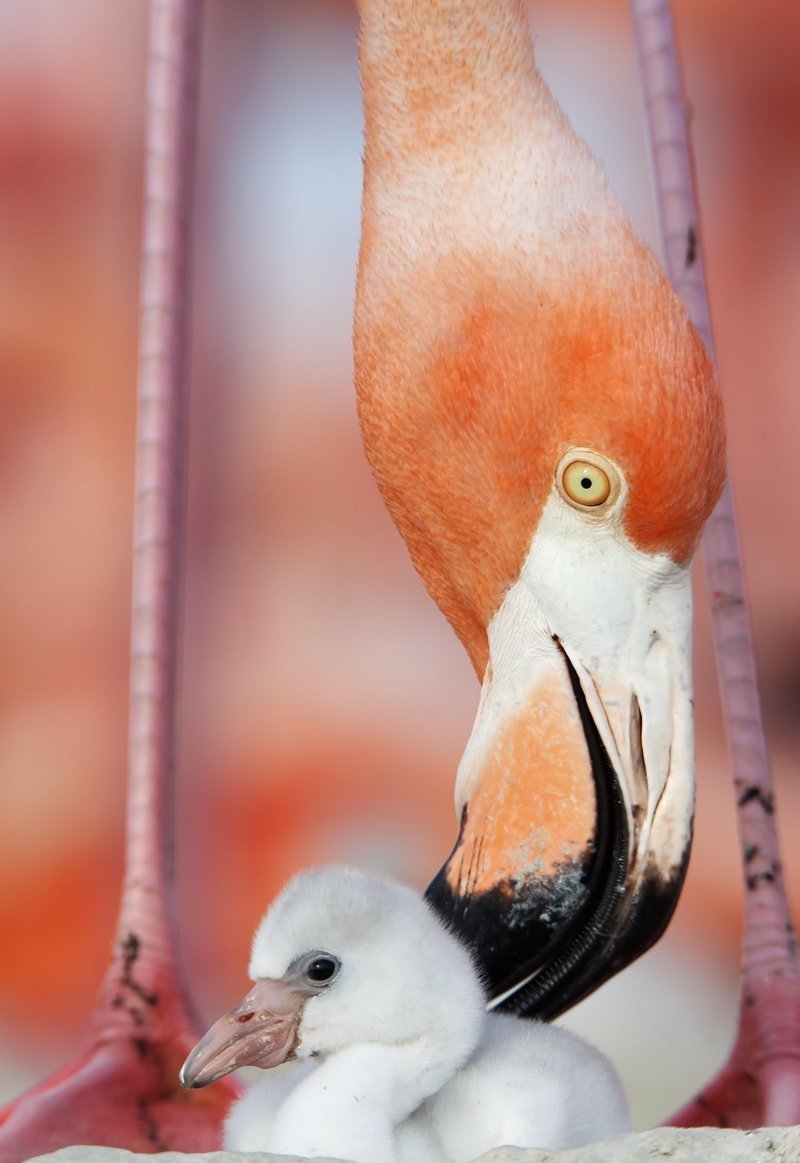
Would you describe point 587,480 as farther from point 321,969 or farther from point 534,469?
point 321,969

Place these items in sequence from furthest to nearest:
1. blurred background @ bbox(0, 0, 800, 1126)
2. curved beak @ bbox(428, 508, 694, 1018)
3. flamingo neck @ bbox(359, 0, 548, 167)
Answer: blurred background @ bbox(0, 0, 800, 1126) → flamingo neck @ bbox(359, 0, 548, 167) → curved beak @ bbox(428, 508, 694, 1018)

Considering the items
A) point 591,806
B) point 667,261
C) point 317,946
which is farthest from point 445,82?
point 317,946

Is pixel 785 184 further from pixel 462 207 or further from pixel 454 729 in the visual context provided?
pixel 454 729

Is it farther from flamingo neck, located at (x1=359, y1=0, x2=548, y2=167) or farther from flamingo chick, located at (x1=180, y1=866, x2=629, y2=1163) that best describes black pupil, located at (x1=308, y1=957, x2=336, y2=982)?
flamingo neck, located at (x1=359, y1=0, x2=548, y2=167)

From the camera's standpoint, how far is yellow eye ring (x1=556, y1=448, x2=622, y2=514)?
1.31 metres

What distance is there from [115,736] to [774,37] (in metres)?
1.11

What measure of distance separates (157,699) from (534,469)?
552 millimetres

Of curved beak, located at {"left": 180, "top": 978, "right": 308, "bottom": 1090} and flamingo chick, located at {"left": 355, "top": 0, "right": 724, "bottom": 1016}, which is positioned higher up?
flamingo chick, located at {"left": 355, "top": 0, "right": 724, "bottom": 1016}

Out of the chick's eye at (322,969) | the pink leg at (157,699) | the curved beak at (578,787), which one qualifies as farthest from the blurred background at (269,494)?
the chick's eye at (322,969)

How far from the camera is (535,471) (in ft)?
4.50

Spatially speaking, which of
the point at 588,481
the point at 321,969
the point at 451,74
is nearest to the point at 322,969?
the point at 321,969

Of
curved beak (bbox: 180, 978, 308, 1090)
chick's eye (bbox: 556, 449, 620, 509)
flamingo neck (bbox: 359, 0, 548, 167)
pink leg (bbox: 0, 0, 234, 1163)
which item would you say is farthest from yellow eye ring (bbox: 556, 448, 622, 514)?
pink leg (bbox: 0, 0, 234, 1163)

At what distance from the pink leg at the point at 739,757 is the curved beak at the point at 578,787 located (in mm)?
386

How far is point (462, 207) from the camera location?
1.48 m
